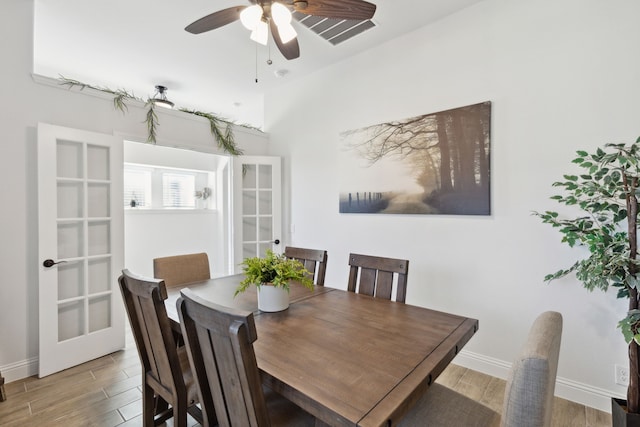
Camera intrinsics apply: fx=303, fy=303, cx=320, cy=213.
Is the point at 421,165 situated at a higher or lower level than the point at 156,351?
higher

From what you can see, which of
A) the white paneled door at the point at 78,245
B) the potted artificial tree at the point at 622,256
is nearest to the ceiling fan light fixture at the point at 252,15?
the white paneled door at the point at 78,245

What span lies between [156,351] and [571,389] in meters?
2.68

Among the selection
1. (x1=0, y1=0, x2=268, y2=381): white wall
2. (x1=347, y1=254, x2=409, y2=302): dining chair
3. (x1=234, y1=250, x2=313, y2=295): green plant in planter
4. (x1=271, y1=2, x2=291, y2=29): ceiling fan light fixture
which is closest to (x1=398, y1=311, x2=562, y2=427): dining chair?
(x1=347, y1=254, x2=409, y2=302): dining chair

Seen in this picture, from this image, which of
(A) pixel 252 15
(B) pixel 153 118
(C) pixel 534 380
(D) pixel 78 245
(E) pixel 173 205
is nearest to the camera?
(C) pixel 534 380

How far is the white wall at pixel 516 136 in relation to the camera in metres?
1.98

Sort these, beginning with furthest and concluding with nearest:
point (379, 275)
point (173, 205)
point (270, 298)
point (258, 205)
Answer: point (173, 205), point (258, 205), point (379, 275), point (270, 298)

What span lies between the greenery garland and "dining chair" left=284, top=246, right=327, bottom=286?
73.9 inches

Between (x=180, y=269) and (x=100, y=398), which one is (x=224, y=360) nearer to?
(x=180, y=269)

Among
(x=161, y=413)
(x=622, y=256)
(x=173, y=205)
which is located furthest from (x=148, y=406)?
(x=173, y=205)

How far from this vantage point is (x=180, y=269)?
2412 mm

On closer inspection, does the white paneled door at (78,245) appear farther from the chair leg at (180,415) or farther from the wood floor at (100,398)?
the chair leg at (180,415)

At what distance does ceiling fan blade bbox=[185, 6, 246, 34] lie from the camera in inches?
74.6

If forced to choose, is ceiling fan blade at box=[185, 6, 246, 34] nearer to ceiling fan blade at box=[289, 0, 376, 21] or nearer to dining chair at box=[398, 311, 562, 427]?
ceiling fan blade at box=[289, 0, 376, 21]

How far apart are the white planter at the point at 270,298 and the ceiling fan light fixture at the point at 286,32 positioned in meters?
1.59
